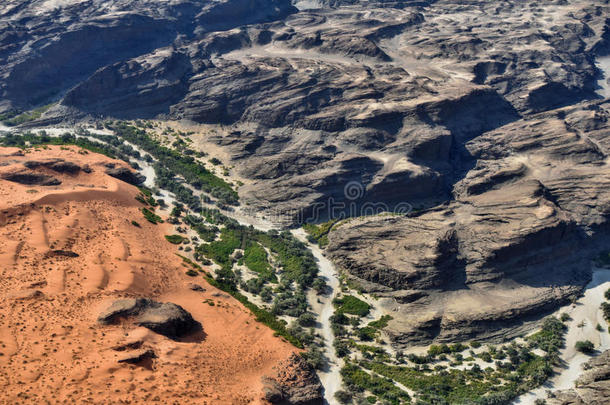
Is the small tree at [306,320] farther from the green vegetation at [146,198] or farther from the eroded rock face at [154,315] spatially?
the green vegetation at [146,198]

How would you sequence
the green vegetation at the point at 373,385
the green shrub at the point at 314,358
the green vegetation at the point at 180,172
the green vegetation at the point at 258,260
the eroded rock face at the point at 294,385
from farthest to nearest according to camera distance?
the green vegetation at the point at 180,172 < the green vegetation at the point at 258,260 < the green shrub at the point at 314,358 < the green vegetation at the point at 373,385 < the eroded rock face at the point at 294,385

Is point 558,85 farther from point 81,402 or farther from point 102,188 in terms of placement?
point 81,402

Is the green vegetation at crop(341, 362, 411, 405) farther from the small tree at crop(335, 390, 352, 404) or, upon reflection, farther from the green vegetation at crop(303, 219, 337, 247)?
the green vegetation at crop(303, 219, 337, 247)

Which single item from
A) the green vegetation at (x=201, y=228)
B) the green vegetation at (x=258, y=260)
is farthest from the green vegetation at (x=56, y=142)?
the green vegetation at (x=258, y=260)

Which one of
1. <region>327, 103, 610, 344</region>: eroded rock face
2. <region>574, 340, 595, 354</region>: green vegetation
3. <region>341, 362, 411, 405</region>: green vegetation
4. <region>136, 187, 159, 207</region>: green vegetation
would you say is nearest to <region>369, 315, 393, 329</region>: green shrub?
<region>327, 103, 610, 344</region>: eroded rock face

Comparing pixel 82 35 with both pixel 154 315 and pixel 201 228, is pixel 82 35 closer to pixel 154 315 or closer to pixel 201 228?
pixel 201 228

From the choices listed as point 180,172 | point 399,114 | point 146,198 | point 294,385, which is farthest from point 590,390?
point 180,172
